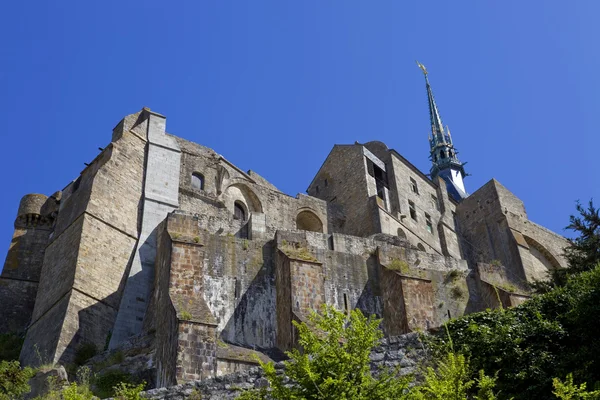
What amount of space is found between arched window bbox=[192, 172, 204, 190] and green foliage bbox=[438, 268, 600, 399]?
75.4 ft

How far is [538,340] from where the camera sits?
11000 millimetres

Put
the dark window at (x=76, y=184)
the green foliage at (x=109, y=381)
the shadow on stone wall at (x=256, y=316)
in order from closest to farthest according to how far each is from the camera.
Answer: the green foliage at (x=109, y=381) < the shadow on stone wall at (x=256, y=316) < the dark window at (x=76, y=184)

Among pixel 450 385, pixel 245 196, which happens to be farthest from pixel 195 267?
pixel 450 385

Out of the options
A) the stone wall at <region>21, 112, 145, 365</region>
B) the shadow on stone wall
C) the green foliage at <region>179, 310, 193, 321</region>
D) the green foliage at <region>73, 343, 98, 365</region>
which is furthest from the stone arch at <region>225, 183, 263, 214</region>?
the green foliage at <region>179, 310, 193, 321</region>

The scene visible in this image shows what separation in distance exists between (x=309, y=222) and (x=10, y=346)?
15.1 m

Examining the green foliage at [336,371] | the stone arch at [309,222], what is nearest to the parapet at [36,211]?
the stone arch at [309,222]

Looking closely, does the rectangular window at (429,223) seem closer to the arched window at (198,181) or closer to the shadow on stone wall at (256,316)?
the arched window at (198,181)

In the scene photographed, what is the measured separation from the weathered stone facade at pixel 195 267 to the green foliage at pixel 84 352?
0.16 metres

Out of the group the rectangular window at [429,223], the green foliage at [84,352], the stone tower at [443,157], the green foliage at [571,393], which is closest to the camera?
the green foliage at [571,393]

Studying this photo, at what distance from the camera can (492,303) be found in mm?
28156

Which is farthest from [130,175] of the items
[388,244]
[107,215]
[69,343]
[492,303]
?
[492,303]

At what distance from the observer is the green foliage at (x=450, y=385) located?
853 centimetres

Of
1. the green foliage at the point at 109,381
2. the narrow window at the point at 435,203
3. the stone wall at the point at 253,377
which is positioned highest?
the narrow window at the point at 435,203

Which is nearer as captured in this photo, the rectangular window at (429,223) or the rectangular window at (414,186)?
the rectangular window at (429,223)
